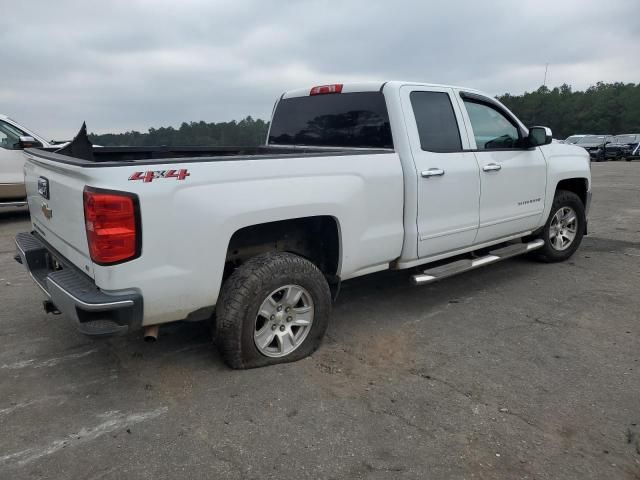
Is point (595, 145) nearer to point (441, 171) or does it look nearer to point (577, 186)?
point (577, 186)

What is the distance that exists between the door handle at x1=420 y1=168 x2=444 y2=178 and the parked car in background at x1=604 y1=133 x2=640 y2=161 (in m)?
30.8

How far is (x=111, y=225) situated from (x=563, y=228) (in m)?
5.21

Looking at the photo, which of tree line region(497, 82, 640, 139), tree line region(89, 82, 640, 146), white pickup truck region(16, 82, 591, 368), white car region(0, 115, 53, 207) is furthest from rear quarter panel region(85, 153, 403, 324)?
tree line region(497, 82, 640, 139)

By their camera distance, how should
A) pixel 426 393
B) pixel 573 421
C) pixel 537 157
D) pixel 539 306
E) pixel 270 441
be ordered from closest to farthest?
pixel 270 441, pixel 573 421, pixel 426 393, pixel 539 306, pixel 537 157

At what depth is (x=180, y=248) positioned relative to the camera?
282 cm

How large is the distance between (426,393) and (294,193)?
1.48m

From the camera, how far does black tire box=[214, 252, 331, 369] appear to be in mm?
3117

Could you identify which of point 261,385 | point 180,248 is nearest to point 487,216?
point 261,385

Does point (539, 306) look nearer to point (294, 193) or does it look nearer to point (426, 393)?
point (426, 393)

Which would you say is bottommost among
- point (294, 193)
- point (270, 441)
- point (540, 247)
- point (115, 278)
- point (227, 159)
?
point (270, 441)

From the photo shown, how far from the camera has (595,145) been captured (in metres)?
30.3

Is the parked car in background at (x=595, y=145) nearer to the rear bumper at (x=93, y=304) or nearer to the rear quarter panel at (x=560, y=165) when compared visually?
the rear quarter panel at (x=560, y=165)

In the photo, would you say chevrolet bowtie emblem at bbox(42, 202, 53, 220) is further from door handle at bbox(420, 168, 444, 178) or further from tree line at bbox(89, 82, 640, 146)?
tree line at bbox(89, 82, 640, 146)

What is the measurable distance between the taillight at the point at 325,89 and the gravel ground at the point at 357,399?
6.28 ft
